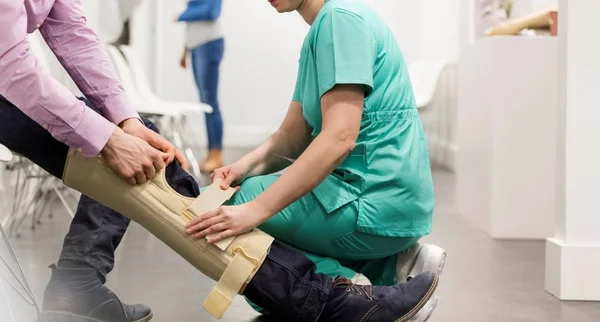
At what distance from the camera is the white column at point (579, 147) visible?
218cm

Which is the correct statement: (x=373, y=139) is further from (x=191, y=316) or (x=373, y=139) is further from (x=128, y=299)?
(x=128, y=299)

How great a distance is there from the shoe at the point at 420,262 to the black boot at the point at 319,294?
10cm

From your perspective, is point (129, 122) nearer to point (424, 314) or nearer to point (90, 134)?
point (90, 134)

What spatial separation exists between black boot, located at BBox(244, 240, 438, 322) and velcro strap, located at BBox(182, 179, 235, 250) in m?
0.09

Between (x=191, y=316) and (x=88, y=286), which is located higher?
(x=88, y=286)

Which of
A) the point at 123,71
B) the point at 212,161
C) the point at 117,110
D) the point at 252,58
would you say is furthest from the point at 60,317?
the point at 252,58

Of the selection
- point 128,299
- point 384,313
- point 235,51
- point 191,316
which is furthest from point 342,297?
point 235,51

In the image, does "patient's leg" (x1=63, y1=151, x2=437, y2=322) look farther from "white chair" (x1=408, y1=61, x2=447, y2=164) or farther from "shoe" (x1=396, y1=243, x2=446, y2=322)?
"white chair" (x1=408, y1=61, x2=447, y2=164)

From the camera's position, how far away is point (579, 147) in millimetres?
2211

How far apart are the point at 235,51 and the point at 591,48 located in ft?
19.2

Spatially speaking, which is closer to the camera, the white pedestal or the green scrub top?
the green scrub top

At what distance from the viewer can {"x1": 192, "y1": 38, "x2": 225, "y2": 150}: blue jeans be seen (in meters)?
5.53

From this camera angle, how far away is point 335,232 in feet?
5.41

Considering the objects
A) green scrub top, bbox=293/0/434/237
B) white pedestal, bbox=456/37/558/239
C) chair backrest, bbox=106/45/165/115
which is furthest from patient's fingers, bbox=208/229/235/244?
chair backrest, bbox=106/45/165/115
